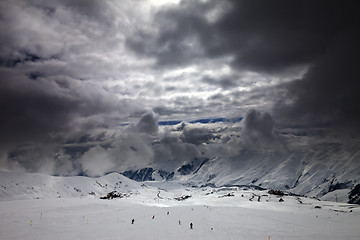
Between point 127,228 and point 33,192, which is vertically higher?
point 127,228

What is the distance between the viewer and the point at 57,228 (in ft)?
125

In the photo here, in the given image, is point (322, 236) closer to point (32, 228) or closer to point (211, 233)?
point (211, 233)

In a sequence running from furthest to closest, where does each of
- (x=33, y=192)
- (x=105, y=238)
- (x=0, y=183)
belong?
(x=33, y=192), (x=0, y=183), (x=105, y=238)

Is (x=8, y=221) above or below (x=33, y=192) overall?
above

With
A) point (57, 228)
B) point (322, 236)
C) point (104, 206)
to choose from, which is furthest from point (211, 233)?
point (104, 206)

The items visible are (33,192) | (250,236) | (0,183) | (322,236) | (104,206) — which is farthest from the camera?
(33,192)

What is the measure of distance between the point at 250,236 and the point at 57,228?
1305 inches

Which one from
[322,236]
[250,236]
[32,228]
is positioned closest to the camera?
[32,228]

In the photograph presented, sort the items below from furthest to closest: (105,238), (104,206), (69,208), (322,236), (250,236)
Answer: (104,206) < (69,208) < (322,236) < (250,236) < (105,238)

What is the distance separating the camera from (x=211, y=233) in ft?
132

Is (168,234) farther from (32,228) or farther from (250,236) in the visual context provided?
(32,228)

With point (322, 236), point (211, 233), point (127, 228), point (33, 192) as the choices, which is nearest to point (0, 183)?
point (33, 192)

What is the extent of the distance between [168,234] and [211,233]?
26.4 ft

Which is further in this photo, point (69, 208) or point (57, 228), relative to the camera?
point (69, 208)
